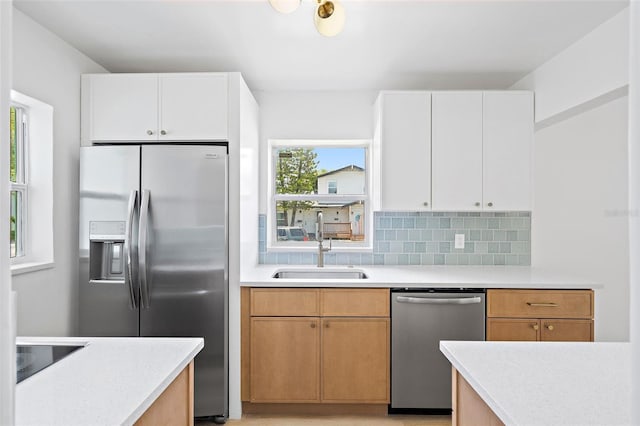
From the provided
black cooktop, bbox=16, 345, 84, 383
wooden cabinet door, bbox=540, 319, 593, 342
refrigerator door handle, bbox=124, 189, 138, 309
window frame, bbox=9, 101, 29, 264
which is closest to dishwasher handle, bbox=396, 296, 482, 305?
wooden cabinet door, bbox=540, 319, 593, 342

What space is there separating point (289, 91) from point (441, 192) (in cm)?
145

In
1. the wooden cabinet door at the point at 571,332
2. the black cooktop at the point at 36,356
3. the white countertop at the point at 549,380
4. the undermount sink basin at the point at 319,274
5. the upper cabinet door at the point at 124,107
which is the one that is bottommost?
the wooden cabinet door at the point at 571,332

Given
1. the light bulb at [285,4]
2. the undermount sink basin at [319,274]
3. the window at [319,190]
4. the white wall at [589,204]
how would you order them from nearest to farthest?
the light bulb at [285,4] → the white wall at [589,204] → the undermount sink basin at [319,274] → the window at [319,190]

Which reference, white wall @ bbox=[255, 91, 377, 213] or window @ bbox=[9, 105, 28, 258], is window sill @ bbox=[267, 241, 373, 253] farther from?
window @ bbox=[9, 105, 28, 258]

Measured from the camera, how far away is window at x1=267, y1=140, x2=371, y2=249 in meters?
3.61

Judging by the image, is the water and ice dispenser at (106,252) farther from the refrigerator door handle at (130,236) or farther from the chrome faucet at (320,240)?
the chrome faucet at (320,240)

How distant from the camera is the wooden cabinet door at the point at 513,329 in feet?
8.94

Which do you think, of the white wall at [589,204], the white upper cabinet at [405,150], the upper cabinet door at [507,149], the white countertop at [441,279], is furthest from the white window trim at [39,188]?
the white wall at [589,204]

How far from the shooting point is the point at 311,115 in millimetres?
3523

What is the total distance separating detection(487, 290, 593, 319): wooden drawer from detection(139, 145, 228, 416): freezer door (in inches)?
67.8

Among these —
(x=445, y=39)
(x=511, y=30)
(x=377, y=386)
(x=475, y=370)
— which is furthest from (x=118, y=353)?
(x=511, y=30)

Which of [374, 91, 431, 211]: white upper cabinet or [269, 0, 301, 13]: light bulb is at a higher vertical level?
[269, 0, 301, 13]: light bulb

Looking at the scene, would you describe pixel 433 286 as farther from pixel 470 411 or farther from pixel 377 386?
pixel 470 411

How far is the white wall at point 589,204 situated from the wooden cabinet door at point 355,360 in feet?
4.80
